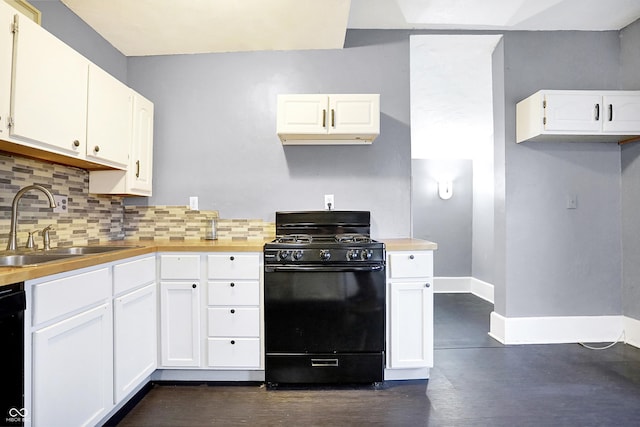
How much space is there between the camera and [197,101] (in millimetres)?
2902

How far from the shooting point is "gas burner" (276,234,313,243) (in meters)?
2.33

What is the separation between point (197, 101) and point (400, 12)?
177 cm

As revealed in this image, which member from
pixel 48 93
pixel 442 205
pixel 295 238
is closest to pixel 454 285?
pixel 442 205

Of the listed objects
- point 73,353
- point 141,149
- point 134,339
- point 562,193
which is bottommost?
point 134,339

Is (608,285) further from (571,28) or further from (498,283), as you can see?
(571,28)

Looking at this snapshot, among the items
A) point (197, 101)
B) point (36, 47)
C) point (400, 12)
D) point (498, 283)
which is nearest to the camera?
point (36, 47)

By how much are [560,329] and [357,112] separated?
2534 mm

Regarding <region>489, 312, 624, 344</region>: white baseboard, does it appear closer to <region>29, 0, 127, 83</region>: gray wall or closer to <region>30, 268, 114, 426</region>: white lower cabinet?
<region>30, 268, 114, 426</region>: white lower cabinet

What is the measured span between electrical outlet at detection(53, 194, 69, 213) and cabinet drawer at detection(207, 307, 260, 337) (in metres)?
1.11

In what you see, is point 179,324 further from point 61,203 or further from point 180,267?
point 61,203

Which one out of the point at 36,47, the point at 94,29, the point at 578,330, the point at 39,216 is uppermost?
the point at 94,29

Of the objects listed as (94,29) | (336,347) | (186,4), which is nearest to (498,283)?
(336,347)

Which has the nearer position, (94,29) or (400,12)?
(94,29)

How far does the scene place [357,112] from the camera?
8.20ft
